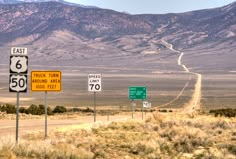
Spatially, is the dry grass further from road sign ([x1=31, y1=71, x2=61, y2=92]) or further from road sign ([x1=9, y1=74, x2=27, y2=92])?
road sign ([x1=31, y1=71, x2=61, y2=92])

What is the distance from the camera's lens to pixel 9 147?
12.9 meters

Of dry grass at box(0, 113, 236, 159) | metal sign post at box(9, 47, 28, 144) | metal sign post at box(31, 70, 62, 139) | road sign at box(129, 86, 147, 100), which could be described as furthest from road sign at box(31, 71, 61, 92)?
road sign at box(129, 86, 147, 100)

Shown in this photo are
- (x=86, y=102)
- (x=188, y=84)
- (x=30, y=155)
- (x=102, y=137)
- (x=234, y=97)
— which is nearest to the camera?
(x=30, y=155)

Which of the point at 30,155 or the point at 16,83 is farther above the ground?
the point at 16,83

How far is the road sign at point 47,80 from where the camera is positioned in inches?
742

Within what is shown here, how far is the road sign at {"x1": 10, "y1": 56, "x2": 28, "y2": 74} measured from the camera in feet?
49.3

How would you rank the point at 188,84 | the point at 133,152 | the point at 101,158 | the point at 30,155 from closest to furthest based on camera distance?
the point at 30,155, the point at 101,158, the point at 133,152, the point at 188,84

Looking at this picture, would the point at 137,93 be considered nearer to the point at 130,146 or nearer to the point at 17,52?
the point at 130,146

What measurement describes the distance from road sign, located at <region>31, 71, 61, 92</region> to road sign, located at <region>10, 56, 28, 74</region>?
371cm

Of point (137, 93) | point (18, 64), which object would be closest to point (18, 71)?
point (18, 64)

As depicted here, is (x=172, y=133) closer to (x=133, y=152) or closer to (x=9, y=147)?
(x=133, y=152)

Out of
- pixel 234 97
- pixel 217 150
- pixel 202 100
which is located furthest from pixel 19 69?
pixel 234 97

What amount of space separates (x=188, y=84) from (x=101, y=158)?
100 meters

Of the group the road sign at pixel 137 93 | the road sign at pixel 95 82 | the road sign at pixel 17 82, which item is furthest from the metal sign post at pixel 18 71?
the road sign at pixel 137 93
